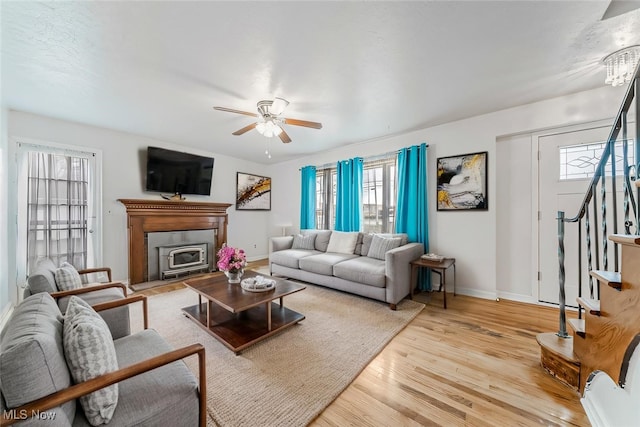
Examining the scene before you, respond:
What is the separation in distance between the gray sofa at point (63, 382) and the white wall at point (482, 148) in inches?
135

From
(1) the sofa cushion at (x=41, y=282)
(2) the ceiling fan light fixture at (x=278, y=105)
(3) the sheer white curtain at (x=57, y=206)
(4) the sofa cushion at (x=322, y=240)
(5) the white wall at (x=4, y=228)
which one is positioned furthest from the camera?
(4) the sofa cushion at (x=322, y=240)

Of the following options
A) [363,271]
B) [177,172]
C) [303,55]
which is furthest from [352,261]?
[177,172]

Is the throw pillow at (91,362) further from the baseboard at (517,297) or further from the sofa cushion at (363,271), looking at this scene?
the baseboard at (517,297)

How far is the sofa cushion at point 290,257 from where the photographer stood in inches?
153

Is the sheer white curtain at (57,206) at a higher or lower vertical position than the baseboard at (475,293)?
higher

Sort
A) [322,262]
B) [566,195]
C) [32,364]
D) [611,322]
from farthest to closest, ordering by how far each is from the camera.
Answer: [322,262]
[566,195]
[611,322]
[32,364]

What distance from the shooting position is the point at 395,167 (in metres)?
4.06

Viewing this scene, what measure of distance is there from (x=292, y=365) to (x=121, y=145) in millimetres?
4254

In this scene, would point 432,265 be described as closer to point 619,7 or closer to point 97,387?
point 619,7

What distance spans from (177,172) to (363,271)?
372 centimetres

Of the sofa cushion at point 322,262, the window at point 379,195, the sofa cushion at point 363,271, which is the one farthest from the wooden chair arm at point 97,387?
the window at point 379,195

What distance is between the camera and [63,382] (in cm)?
88

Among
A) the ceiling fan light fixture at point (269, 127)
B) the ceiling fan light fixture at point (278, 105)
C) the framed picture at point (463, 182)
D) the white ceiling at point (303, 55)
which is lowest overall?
the framed picture at point (463, 182)

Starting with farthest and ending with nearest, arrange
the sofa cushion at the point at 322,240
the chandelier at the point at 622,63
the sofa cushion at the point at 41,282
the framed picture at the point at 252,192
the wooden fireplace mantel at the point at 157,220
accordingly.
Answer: the framed picture at the point at 252,192 → the sofa cushion at the point at 322,240 → the wooden fireplace mantel at the point at 157,220 → the chandelier at the point at 622,63 → the sofa cushion at the point at 41,282
